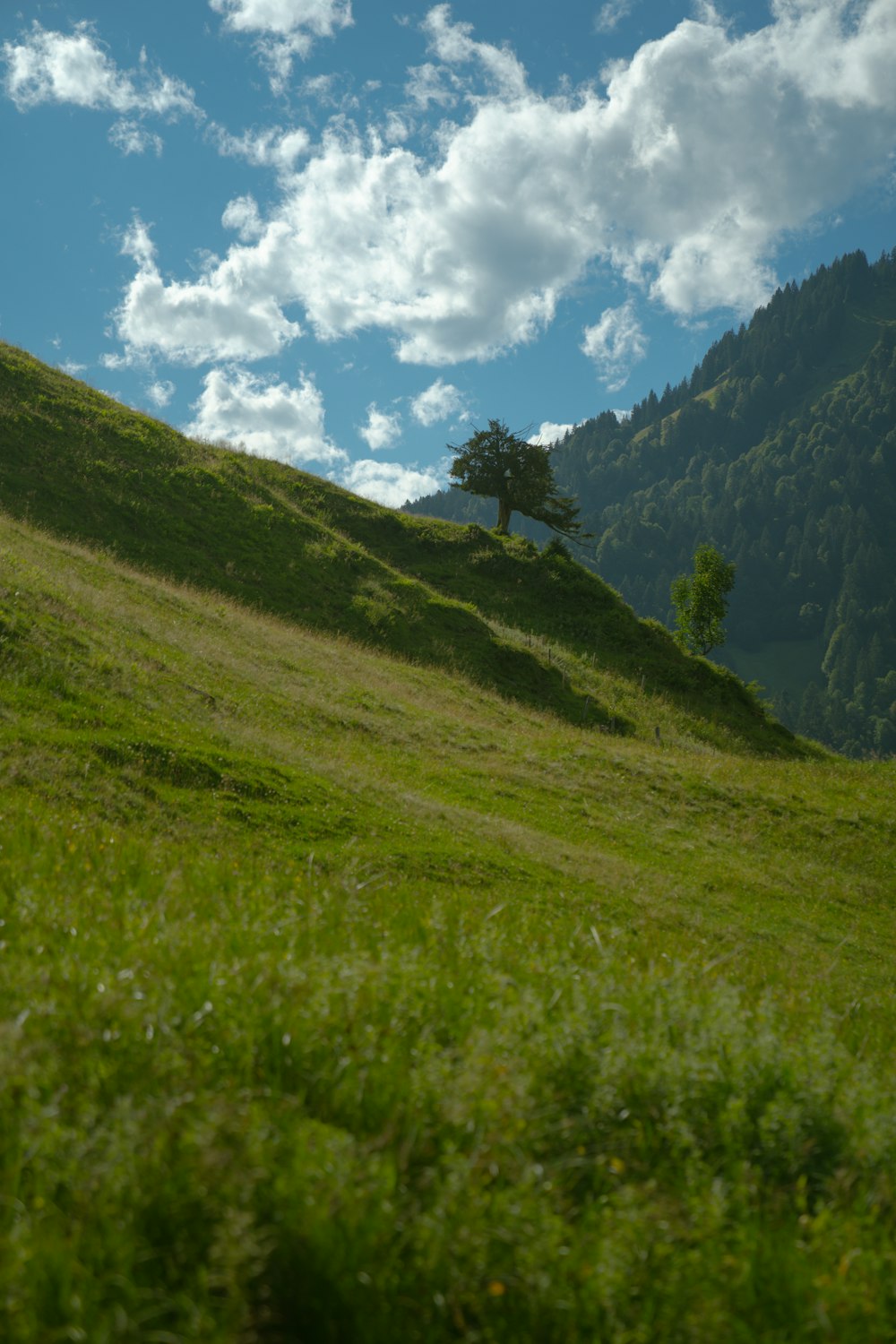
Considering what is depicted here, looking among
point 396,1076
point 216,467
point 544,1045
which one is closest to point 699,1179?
point 544,1045

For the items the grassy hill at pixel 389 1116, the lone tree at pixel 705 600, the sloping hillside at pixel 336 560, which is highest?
the lone tree at pixel 705 600

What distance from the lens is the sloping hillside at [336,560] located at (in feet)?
131

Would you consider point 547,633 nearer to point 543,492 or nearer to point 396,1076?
point 543,492

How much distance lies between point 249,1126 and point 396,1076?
84cm

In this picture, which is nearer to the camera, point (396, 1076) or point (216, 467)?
point (396, 1076)

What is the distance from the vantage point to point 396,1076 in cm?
408

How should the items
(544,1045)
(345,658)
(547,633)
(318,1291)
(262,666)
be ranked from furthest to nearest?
1. (547,633)
2. (345,658)
3. (262,666)
4. (544,1045)
5. (318,1291)

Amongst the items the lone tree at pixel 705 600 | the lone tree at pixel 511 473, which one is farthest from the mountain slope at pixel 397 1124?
the lone tree at pixel 705 600

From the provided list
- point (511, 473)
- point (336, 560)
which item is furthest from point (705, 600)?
point (336, 560)

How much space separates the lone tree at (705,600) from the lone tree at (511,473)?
21000 mm

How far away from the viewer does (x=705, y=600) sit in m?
77.4

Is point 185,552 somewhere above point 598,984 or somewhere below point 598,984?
above

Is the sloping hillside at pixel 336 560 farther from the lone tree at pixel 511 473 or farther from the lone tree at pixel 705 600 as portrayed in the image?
the lone tree at pixel 705 600

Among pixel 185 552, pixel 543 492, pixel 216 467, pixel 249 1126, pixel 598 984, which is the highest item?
pixel 543 492
